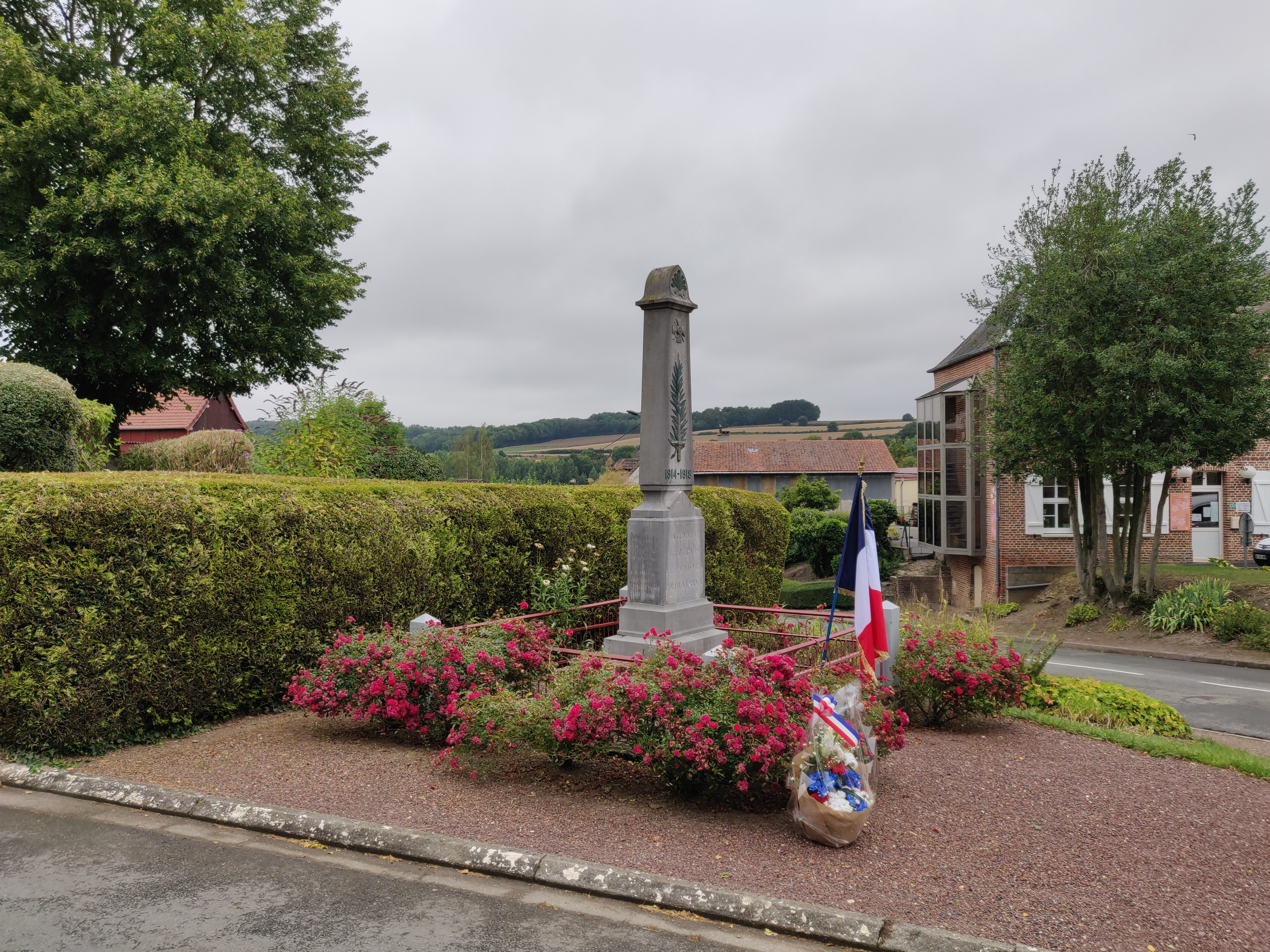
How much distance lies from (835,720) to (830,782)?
0.35 meters

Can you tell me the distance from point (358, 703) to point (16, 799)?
2084mm

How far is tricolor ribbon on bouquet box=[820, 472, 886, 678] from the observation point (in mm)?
5602

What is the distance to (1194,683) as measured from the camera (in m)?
13.0

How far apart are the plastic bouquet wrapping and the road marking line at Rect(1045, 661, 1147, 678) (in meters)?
11.0

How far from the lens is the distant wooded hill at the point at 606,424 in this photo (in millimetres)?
104938

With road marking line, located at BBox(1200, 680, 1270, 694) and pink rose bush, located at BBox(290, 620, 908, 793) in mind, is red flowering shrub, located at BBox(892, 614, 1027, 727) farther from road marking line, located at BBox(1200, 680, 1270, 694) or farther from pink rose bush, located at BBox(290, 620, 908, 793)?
road marking line, located at BBox(1200, 680, 1270, 694)

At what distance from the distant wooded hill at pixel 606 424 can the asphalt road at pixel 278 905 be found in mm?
95674

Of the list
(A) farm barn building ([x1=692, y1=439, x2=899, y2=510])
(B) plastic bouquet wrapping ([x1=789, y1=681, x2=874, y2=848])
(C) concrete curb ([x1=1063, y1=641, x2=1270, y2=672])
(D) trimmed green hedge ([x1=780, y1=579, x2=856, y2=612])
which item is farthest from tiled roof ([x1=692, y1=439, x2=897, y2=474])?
(B) plastic bouquet wrapping ([x1=789, y1=681, x2=874, y2=848])

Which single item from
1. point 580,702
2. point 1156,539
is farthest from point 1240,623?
point 580,702

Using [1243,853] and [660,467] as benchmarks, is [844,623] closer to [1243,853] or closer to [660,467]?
[660,467]

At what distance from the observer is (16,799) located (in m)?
5.00

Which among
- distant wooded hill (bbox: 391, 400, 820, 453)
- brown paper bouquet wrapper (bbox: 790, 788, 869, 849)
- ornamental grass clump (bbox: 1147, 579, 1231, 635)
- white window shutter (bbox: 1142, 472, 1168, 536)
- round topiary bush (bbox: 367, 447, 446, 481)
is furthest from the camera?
distant wooded hill (bbox: 391, 400, 820, 453)

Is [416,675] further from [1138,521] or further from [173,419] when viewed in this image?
[173,419]

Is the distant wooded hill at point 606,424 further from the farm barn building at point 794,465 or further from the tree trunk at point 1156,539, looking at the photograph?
the tree trunk at point 1156,539
